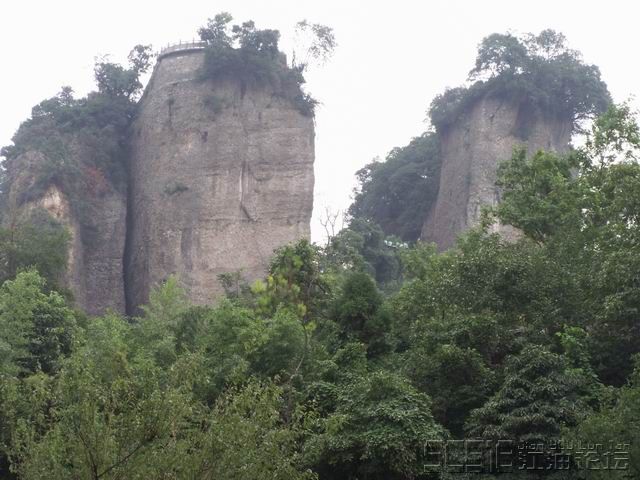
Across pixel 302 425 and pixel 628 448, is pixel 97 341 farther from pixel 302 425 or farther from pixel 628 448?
pixel 628 448

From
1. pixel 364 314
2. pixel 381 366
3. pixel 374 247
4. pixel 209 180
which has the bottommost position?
pixel 381 366

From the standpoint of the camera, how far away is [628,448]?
13227mm

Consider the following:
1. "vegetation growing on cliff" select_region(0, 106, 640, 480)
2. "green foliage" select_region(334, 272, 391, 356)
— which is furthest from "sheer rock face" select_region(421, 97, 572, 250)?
"green foliage" select_region(334, 272, 391, 356)

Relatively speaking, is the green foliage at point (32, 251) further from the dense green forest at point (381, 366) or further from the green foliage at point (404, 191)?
the green foliage at point (404, 191)

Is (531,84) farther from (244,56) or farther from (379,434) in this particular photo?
(379,434)

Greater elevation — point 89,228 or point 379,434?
point 89,228

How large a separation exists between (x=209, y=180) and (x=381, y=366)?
18.6 m

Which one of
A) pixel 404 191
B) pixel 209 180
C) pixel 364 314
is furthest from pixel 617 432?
pixel 404 191

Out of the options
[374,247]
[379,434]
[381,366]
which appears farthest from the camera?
[374,247]

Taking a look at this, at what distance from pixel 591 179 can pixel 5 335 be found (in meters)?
12.4

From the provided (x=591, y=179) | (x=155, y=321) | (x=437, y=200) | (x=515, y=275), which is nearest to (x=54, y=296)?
(x=155, y=321)

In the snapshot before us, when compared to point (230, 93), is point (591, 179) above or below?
below

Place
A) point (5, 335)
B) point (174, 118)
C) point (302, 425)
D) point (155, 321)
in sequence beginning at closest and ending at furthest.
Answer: point (302, 425)
point (5, 335)
point (155, 321)
point (174, 118)

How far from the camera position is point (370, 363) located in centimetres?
2112
